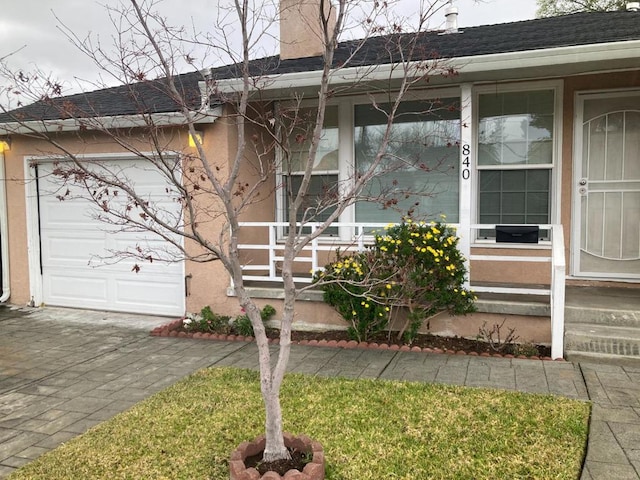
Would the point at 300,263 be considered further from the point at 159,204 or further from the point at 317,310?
the point at 159,204

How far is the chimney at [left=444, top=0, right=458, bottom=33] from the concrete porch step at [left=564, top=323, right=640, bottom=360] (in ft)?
15.8

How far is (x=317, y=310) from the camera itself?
6.32 metres

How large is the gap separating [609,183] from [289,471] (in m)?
5.55

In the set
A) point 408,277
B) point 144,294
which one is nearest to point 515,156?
point 408,277

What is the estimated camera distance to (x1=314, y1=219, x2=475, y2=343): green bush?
5406 millimetres

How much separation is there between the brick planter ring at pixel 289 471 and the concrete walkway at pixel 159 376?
4.80ft

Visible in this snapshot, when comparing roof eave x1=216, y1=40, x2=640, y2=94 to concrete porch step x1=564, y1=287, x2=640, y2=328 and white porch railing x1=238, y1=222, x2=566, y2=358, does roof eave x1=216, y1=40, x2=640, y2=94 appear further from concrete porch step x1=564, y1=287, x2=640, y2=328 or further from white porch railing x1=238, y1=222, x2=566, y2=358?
concrete porch step x1=564, y1=287, x2=640, y2=328

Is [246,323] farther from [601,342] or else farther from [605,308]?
[605,308]

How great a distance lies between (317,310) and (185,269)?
6.36 feet

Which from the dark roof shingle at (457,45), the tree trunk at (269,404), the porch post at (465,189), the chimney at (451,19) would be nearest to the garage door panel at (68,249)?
the dark roof shingle at (457,45)

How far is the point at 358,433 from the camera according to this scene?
356 centimetres

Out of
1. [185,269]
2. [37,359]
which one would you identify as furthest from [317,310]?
[37,359]

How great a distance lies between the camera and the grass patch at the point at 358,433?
3121 mm

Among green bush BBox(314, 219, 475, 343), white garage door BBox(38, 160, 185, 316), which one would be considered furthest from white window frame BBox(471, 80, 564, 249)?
white garage door BBox(38, 160, 185, 316)
